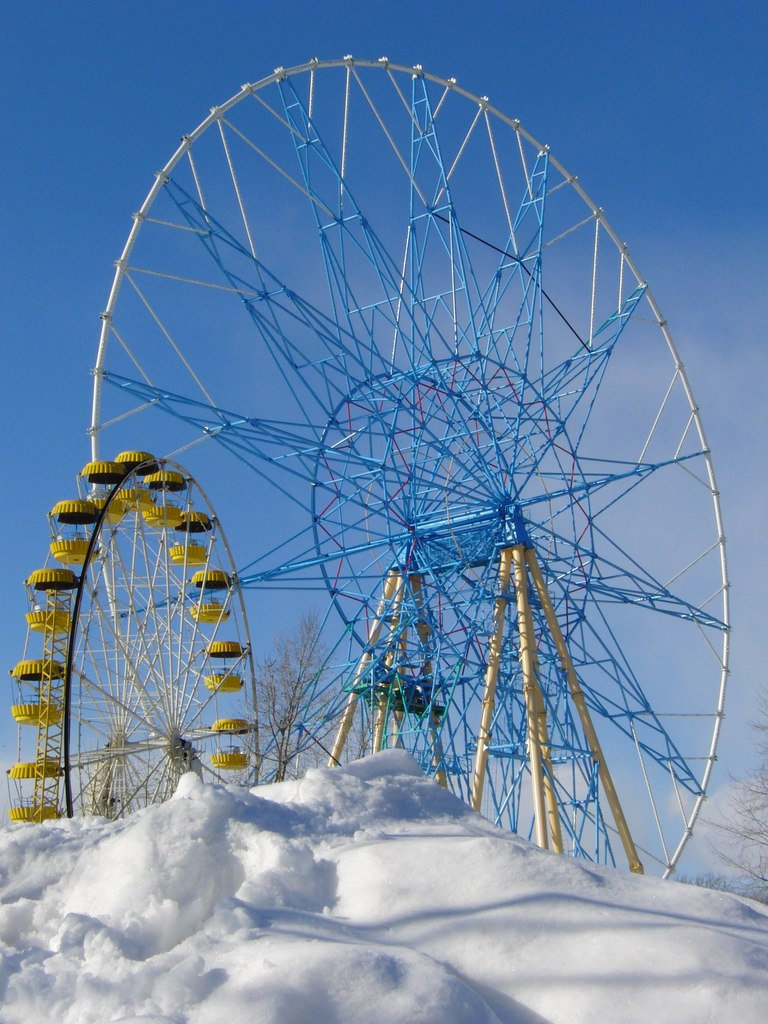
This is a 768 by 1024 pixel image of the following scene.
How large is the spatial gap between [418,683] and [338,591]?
2.38 m

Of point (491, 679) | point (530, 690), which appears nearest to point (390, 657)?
point (491, 679)

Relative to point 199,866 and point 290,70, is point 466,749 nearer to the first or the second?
point 290,70

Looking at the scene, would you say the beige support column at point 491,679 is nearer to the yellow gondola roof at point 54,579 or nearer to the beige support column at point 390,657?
the beige support column at point 390,657

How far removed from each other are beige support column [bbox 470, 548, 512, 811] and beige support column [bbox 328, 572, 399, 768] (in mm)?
2475

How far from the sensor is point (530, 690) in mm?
20812

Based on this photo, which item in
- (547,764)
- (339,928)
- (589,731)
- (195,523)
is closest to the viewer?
(339,928)

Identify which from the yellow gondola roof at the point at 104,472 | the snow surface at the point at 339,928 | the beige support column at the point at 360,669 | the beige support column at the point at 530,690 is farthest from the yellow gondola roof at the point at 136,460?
the snow surface at the point at 339,928

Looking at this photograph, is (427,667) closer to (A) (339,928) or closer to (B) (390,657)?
(B) (390,657)

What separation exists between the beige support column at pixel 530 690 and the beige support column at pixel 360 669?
284cm

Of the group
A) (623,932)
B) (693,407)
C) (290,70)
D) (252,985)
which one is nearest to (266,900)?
(252,985)

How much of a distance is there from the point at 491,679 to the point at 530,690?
83 cm

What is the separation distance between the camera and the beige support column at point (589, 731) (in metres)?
21.1

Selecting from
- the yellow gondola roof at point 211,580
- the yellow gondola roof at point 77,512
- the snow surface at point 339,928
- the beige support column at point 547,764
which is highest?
the yellow gondola roof at point 77,512

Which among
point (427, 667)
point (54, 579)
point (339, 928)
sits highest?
point (54, 579)
